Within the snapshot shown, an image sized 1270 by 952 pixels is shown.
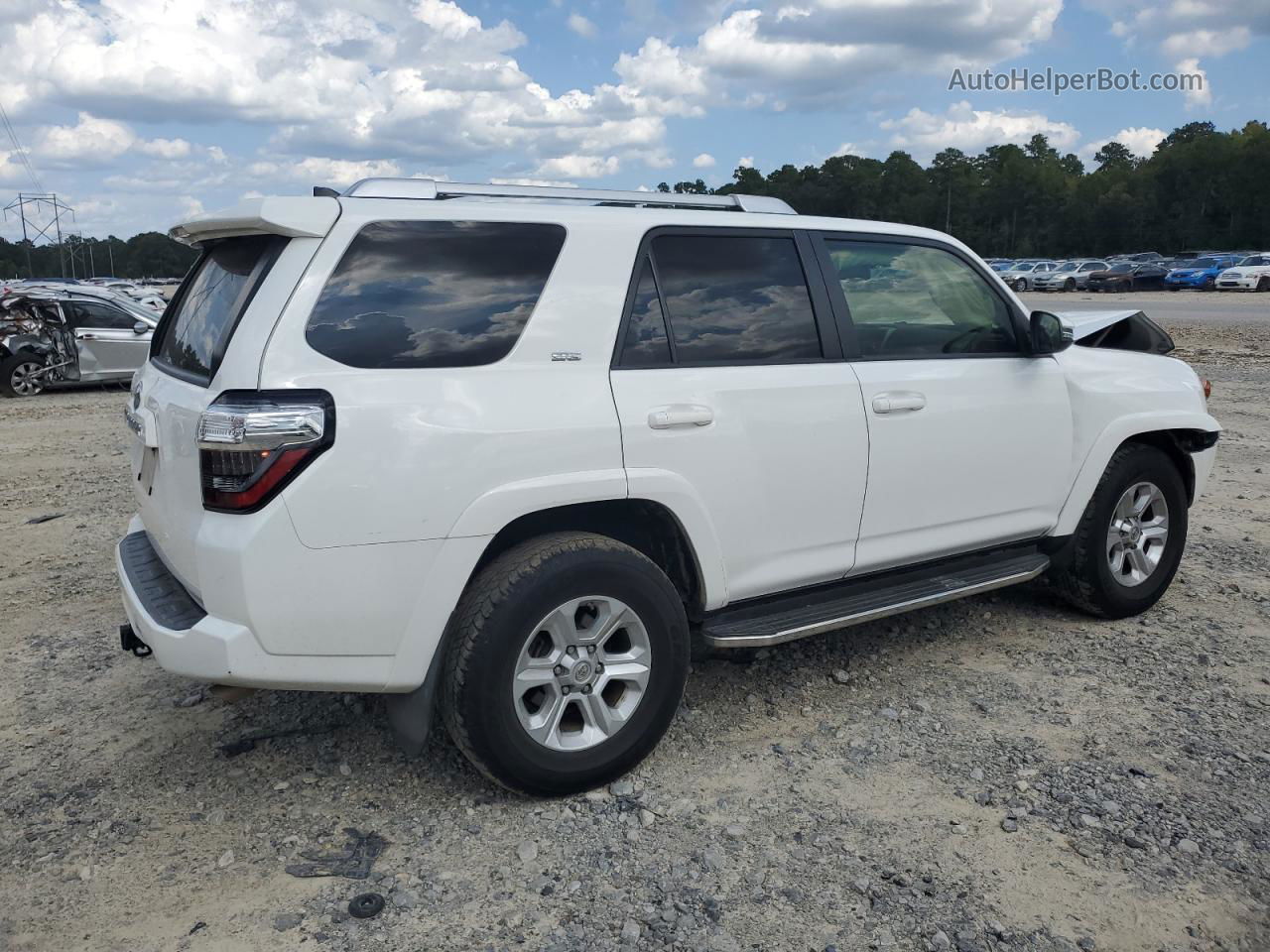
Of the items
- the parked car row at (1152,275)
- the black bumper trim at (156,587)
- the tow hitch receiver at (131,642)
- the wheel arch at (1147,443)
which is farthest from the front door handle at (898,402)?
the parked car row at (1152,275)

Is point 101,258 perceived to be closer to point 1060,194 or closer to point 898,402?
point 1060,194

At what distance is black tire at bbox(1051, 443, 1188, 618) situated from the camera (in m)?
4.96

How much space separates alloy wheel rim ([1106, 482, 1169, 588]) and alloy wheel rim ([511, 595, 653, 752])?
274 centimetres

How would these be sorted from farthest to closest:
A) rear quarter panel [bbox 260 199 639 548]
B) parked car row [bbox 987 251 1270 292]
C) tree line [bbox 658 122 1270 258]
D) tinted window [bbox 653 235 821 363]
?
tree line [bbox 658 122 1270 258], parked car row [bbox 987 251 1270 292], tinted window [bbox 653 235 821 363], rear quarter panel [bbox 260 199 639 548]

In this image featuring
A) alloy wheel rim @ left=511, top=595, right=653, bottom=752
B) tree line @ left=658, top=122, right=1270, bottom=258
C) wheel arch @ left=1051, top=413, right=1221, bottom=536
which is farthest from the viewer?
tree line @ left=658, top=122, right=1270, bottom=258

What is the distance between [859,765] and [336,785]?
6.01 feet

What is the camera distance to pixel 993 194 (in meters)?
98.6

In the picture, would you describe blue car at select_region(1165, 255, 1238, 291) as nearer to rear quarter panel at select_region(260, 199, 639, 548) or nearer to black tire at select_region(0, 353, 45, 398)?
black tire at select_region(0, 353, 45, 398)

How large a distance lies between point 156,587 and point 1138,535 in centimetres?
440

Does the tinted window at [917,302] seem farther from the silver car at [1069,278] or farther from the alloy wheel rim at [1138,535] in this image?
the silver car at [1069,278]

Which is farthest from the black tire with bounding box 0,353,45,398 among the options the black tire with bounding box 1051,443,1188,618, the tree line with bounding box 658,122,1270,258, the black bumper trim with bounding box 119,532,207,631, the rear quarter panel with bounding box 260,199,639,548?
the tree line with bounding box 658,122,1270,258

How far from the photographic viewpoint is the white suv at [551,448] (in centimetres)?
302

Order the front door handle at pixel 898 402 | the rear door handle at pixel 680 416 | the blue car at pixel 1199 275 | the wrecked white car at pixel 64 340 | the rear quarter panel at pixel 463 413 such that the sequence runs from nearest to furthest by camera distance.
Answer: the rear quarter panel at pixel 463 413, the rear door handle at pixel 680 416, the front door handle at pixel 898 402, the wrecked white car at pixel 64 340, the blue car at pixel 1199 275

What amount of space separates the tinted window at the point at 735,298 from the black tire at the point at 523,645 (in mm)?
816
